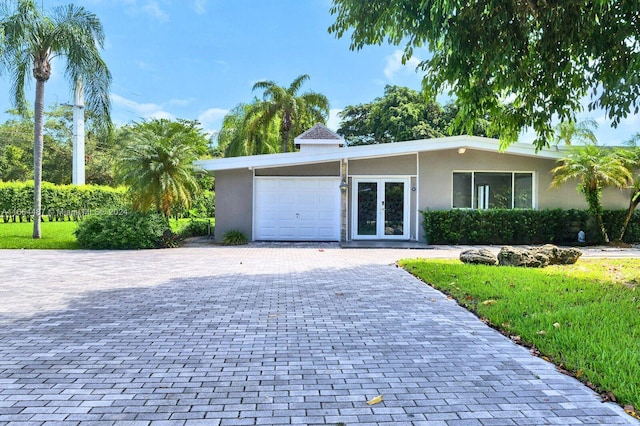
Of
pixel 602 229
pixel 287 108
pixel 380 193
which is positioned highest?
pixel 287 108

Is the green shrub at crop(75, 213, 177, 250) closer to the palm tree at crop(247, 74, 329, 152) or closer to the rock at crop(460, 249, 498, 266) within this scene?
the rock at crop(460, 249, 498, 266)

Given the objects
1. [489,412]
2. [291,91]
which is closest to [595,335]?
[489,412]

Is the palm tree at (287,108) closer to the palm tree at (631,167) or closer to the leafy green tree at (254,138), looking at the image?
the leafy green tree at (254,138)

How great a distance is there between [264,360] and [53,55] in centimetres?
1536

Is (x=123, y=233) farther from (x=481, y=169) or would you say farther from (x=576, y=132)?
(x=576, y=132)

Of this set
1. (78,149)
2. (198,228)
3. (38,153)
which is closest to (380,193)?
(198,228)

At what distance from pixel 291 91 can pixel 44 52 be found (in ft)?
44.6

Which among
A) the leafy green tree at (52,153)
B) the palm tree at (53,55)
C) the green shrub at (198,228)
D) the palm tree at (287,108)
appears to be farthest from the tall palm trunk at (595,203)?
the leafy green tree at (52,153)

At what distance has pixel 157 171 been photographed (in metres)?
12.3

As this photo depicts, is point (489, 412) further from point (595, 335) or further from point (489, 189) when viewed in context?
point (489, 189)

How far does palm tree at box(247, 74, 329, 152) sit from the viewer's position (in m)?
24.5

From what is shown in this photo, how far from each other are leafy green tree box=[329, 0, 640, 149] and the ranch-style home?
6.33 m

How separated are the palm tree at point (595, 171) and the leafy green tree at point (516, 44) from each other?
19.2ft

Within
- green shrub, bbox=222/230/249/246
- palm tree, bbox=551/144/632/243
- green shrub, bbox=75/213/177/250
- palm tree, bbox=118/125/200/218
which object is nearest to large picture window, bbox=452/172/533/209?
palm tree, bbox=551/144/632/243
